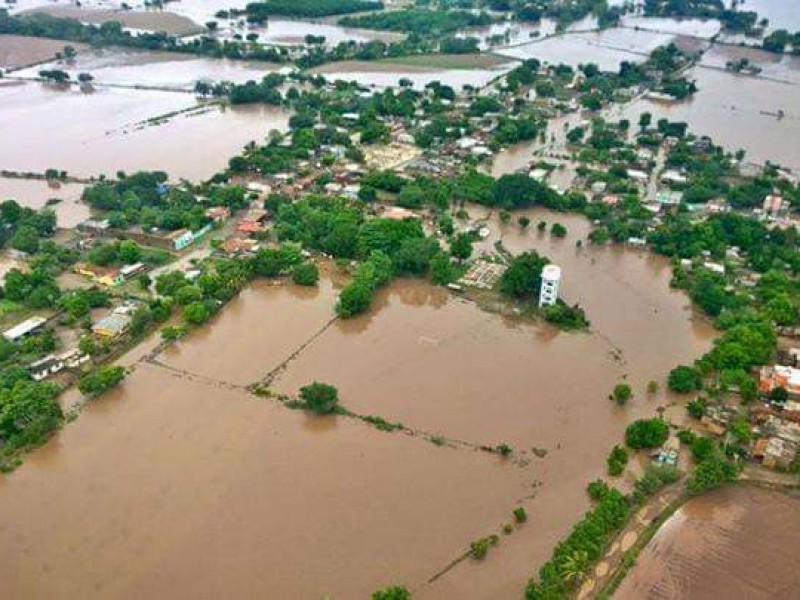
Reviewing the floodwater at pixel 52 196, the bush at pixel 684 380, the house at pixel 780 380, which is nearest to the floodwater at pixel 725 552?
the bush at pixel 684 380

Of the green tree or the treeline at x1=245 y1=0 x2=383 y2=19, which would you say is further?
the treeline at x1=245 y1=0 x2=383 y2=19

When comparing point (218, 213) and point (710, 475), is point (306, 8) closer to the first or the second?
point (218, 213)

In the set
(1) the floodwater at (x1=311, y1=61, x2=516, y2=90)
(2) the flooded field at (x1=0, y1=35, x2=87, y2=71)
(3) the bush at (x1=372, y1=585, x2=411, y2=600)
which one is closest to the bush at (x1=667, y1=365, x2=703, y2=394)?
(3) the bush at (x1=372, y1=585, x2=411, y2=600)

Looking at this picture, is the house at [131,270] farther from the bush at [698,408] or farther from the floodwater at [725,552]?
the floodwater at [725,552]

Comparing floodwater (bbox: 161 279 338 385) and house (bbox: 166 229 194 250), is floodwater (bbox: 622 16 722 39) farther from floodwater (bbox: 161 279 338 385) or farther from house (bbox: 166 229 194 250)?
floodwater (bbox: 161 279 338 385)

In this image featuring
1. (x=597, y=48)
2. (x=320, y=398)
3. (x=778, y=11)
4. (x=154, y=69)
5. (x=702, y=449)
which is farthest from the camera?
(x=778, y=11)

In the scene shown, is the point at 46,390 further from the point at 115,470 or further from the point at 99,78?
the point at 99,78

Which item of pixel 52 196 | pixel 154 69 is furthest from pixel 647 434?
pixel 154 69
